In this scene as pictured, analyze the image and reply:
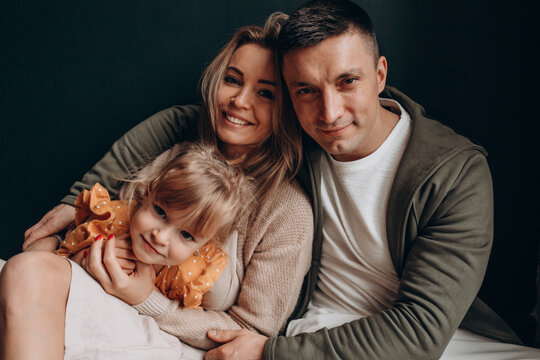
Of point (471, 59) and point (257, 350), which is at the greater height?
point (471, 59)

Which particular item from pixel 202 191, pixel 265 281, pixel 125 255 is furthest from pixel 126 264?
pixel 265 281

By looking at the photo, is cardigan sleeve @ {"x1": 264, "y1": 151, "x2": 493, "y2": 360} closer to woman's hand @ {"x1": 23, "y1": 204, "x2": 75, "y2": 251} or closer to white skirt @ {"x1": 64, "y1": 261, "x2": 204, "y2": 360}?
white skirt @ {"x1": 64, "y1": 261, "x2": 204, "y2": 360}

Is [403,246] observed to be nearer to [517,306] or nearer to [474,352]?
[474,352]

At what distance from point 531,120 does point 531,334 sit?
0.83 meters

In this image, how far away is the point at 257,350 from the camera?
1.18 meters

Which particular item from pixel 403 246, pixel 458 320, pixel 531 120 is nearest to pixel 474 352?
pixel 458 320

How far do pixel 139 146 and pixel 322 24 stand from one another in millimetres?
768

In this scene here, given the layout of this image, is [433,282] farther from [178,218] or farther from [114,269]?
[114,269]

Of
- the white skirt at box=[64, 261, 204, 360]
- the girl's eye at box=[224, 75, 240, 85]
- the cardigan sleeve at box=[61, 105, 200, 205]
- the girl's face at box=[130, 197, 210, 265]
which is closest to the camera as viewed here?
the white skirt at box=[64, 261, 204, 360]

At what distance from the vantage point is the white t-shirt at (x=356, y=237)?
50.9 inches

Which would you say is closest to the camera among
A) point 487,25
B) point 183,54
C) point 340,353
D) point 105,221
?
point 340,353

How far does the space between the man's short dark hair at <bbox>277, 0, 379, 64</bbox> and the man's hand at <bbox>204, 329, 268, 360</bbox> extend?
808mm

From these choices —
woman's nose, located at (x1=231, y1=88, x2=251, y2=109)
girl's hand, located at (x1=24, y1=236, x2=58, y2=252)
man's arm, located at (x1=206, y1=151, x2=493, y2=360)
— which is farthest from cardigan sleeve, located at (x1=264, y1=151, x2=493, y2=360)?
girl's hand, located at (x1=24, y1=236, x2=58, y2=252)

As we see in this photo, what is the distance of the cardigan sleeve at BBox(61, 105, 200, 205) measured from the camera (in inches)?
59.7
